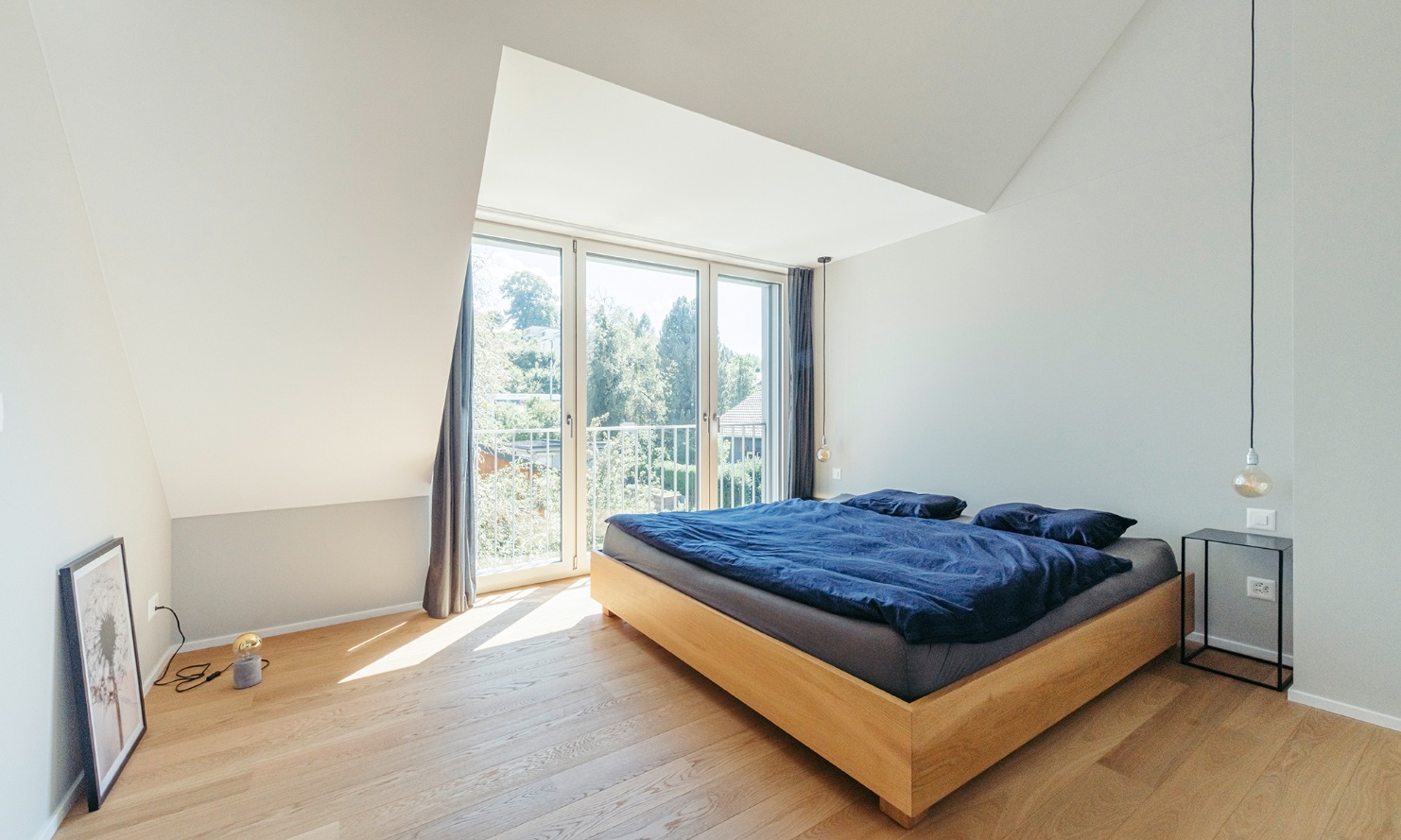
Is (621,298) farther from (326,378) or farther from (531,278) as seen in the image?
(326,378)

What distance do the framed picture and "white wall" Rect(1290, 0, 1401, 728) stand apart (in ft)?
13.5

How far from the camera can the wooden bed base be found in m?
1.60

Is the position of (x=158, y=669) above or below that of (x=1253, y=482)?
below

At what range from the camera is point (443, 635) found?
10.1 feet

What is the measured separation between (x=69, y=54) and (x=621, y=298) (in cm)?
290

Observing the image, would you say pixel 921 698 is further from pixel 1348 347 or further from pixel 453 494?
pixel 453 494

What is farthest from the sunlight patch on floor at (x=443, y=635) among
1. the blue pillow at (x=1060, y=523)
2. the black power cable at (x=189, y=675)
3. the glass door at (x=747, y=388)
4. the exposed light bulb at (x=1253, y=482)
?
the exposed light bulb at (x=1253, y=482)

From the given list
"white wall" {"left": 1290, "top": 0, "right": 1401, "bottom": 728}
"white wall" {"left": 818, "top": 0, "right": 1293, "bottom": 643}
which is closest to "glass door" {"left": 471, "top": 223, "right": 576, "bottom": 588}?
"white wall" {"left": 818, "top": 0, "right": 1293, "bottom": 643}

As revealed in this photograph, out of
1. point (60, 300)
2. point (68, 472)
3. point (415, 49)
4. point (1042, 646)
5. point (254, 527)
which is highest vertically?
point (415, 49)

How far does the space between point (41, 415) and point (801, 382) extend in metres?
4.27

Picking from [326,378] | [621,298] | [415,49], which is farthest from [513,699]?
[621,298]

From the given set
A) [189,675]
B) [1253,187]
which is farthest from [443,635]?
[1253,187]

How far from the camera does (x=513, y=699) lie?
2.37 meters

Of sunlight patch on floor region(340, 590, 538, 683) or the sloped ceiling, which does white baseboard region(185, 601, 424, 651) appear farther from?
the sloped ceiling
